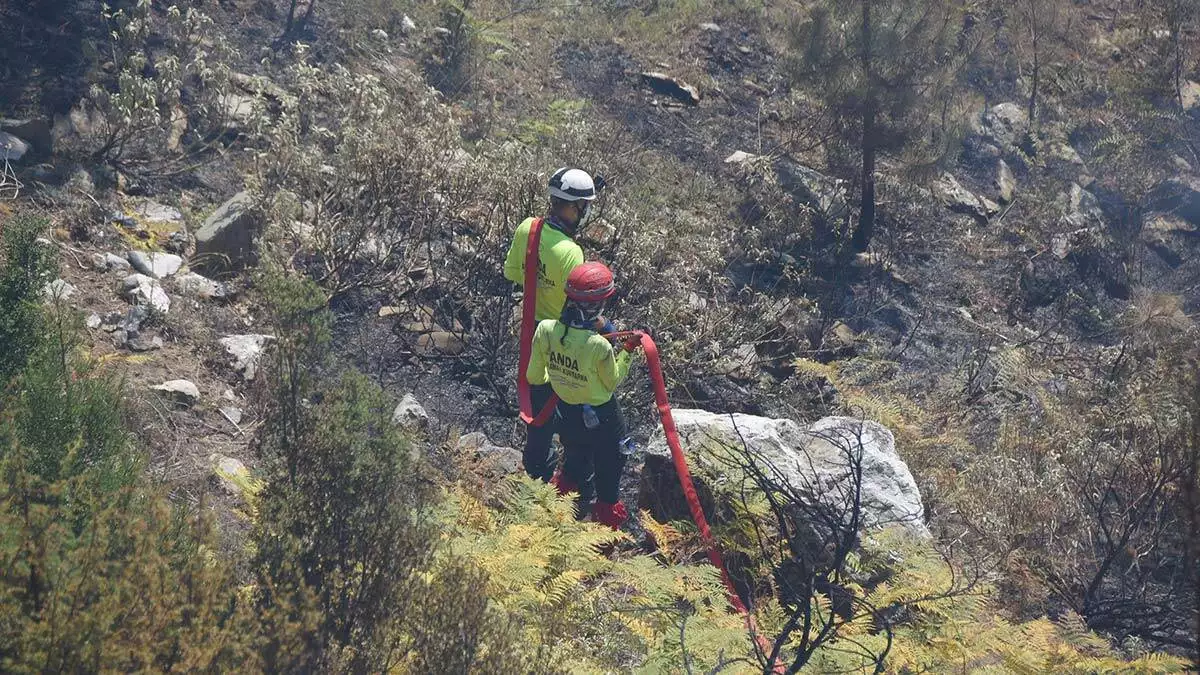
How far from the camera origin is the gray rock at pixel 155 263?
721 centimetres

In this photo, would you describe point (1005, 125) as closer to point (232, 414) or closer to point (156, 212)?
point (156, 212)

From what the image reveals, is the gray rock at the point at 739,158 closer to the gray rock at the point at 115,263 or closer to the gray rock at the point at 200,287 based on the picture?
the gray rock at the point at 200,287

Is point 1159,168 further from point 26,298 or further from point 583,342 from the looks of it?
point 26,298

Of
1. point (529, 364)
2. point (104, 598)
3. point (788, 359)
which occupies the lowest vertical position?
point (788, 359)

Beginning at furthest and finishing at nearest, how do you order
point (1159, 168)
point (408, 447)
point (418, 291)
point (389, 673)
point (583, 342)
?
1. point (1159, 168)
2. point (418, 291)
3. point (583, 342)
4. point (408, 447)
5. point (389, 673)

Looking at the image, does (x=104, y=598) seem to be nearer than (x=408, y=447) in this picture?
Yes

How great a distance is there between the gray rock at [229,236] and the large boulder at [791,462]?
Result: 3755mm

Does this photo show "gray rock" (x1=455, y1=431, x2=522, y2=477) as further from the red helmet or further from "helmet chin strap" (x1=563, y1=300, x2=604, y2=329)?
the red helmet

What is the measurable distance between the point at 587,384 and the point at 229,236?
3863 millimetres

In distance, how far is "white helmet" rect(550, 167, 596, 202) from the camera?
18.3ft

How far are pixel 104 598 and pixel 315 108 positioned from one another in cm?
781

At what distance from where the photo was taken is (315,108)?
9672mm

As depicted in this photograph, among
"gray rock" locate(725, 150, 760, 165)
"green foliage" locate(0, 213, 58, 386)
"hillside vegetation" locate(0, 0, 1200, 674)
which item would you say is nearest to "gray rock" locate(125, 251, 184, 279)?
"hillside vegetation" locate(0, 0, 1200, 674)

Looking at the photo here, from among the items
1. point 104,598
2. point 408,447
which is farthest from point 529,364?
point 104,598
